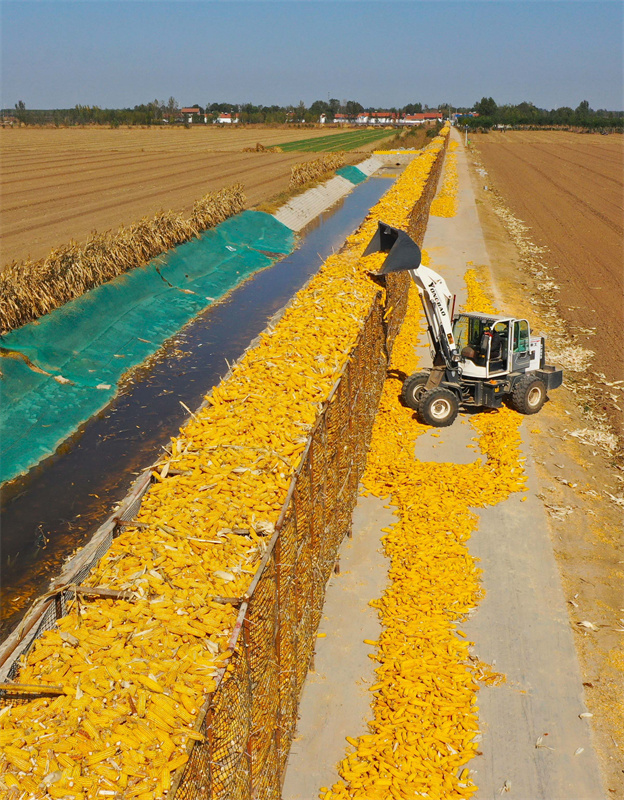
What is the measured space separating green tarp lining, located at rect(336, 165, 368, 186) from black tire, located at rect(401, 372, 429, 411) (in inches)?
1867

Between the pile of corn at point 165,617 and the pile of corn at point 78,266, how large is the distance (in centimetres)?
1062

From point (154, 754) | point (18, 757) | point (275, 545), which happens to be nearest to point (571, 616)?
point (275, 545)

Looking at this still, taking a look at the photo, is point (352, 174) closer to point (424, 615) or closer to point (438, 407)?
point (438, 407)

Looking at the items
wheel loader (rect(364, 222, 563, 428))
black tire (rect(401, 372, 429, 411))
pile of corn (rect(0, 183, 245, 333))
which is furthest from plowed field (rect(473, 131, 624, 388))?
pile of corn (rect(0, 183, 245, 333))

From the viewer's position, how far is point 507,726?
7.57m

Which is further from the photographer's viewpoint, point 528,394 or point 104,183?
point 104,183

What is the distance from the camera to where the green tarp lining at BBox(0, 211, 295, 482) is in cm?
1470

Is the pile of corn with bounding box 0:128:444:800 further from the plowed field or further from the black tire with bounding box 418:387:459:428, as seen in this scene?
the plowed field

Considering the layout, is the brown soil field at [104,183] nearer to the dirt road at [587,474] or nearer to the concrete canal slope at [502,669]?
the dirt road at [587,474]

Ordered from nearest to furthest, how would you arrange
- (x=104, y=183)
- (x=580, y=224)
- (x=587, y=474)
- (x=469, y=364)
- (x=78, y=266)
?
(x=587, y=474)
(x=469, y=364)
(x=78, y=266)
(x=580, y=224)
(x=104, y=183)

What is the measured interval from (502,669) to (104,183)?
156 feet

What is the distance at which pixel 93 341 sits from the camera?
19.0 meters

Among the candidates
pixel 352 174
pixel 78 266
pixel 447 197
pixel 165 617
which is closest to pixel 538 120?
pixel 352 174

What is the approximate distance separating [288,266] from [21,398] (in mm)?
18284
